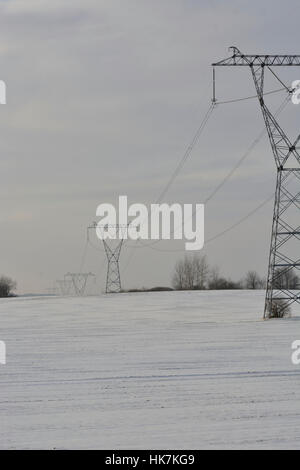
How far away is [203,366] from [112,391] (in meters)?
4.45

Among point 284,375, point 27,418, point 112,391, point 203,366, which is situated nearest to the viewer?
point 27,418

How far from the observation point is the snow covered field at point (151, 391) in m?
12.7

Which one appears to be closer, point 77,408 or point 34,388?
point 77,408

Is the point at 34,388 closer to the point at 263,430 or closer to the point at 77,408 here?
the point at 77,408

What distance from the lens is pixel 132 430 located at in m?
13.1

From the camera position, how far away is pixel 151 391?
664 inches

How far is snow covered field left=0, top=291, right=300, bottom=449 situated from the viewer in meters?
12.7

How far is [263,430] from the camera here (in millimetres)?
13062

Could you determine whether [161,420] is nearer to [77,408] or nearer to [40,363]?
[77,408]

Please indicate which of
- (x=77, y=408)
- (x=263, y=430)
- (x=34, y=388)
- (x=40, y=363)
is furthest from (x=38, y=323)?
(x=263, y=430)

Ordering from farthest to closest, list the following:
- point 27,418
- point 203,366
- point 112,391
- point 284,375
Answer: point 203,366, point 284,375, point 112,391, point 27,418

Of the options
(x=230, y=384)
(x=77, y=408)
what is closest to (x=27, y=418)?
(x=77, y=408)
